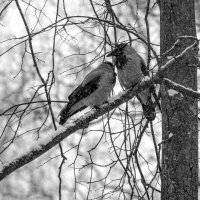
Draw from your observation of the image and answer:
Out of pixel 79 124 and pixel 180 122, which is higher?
pixel 180 122

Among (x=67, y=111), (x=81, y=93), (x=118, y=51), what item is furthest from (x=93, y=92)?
(x=118, y=51)

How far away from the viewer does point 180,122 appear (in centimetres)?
446

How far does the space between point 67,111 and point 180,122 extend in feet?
4.22

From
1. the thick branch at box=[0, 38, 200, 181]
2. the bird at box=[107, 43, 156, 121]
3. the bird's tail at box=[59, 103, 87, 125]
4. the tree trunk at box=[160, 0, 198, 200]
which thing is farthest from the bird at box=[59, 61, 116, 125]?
the thick branch at box=[0, 38, 200, 181]

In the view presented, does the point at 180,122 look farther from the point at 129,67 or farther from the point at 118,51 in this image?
the point at 118,51

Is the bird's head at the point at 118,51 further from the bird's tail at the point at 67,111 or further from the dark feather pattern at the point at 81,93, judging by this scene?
the bird's tail at the point at 67,111

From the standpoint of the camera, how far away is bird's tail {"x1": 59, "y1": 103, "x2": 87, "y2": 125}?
16.7 feet

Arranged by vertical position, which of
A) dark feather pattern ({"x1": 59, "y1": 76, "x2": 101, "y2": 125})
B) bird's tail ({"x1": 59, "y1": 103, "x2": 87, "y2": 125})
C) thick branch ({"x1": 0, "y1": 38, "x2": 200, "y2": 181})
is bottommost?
thick branch ({"x1": 0, "y1": 38, "x2": 200, "y2": 181})

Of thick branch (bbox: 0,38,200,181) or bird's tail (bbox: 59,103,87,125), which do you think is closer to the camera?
thick branch (bbox: 0,38,200,181)

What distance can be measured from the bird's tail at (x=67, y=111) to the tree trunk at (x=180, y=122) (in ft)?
3.56

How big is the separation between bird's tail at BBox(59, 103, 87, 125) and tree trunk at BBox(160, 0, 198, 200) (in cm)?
109

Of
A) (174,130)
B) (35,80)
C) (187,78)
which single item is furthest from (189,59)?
(35,80)

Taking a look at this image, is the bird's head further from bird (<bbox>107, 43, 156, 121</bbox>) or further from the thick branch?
the thick branch

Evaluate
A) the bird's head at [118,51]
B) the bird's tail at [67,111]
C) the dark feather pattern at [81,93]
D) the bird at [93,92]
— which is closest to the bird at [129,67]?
the bird's head at [118,51]
